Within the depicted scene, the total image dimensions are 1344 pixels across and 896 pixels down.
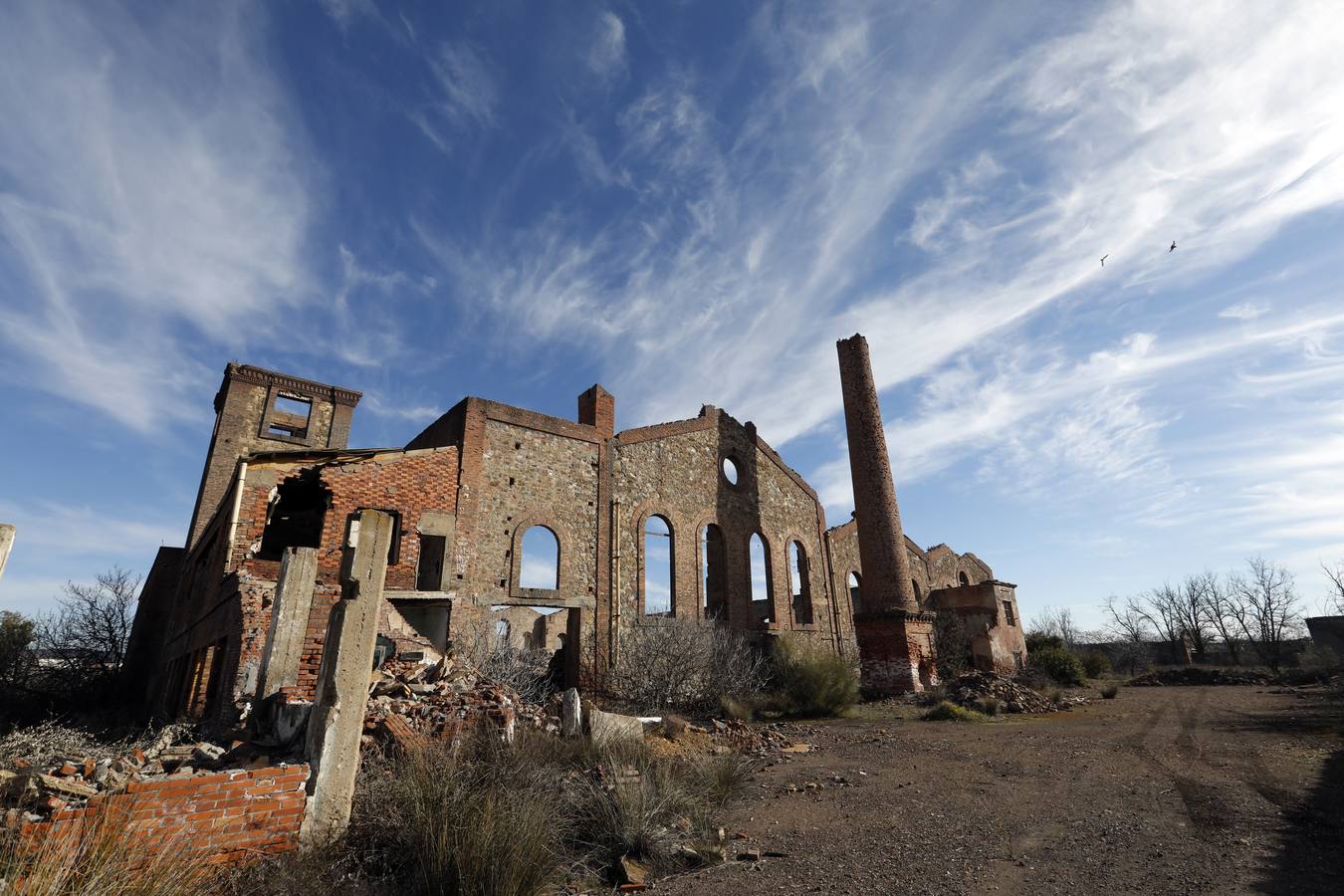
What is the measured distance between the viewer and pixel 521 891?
4.76 metres

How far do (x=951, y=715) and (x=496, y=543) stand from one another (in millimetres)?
11026

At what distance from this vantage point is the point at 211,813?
504 cm

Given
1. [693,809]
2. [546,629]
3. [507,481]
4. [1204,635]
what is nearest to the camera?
[693,809]

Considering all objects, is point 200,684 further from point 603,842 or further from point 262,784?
point 603,842

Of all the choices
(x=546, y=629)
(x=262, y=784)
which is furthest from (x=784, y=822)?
(x=546, y=629)

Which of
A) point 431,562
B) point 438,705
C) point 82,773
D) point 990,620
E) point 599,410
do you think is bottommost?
point 82,773

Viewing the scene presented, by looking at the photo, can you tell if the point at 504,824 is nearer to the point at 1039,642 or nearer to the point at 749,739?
the point at 749,739

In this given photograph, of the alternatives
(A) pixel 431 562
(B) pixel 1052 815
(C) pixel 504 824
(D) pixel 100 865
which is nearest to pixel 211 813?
(D) pixel 100 865

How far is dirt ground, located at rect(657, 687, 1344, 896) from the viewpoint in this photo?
5055 mm

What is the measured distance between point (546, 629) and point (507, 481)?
17.1m

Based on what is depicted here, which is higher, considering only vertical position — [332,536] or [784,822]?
[332,536]

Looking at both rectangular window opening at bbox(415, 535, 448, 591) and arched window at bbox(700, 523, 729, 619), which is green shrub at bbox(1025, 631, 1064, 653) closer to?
arched window at bbox(700, 523, 729, 619)

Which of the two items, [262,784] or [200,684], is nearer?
[262,784]

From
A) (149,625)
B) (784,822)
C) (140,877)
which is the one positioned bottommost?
(784,822)
